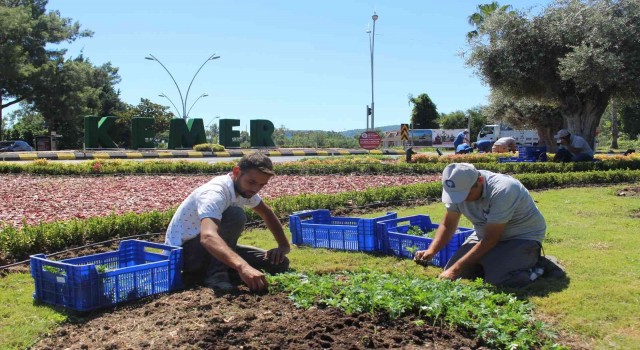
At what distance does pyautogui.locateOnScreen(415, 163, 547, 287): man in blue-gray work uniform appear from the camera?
500 cm

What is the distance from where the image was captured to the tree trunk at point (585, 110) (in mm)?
20859

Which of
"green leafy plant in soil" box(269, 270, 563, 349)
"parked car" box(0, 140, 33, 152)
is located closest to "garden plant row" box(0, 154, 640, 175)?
"green leafy plant in soil" box(269, 270, 563, 349)

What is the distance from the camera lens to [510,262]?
5.20 m

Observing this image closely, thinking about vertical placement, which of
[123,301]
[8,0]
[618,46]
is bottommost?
[123,301]

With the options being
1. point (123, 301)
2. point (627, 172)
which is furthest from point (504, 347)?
point (627, 172)

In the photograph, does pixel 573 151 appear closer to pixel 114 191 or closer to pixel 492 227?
pixel 114 191

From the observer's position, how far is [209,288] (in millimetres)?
4918

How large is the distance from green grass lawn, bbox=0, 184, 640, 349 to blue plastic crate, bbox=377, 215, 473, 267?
174mm

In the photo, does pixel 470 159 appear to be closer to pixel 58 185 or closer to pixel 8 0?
pixel 58 185

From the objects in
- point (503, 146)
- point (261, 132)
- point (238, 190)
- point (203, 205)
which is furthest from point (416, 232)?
point (261, 132)

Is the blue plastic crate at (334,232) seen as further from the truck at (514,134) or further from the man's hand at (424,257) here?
the truck at (514,134)

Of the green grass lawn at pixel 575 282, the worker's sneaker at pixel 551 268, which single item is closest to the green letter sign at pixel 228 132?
the green grass lawn at pixel 575 282

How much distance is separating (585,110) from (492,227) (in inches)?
724

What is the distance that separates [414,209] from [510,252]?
5372mm
